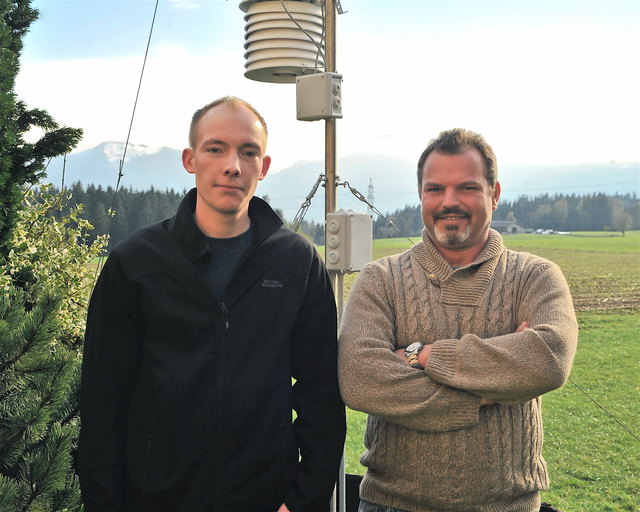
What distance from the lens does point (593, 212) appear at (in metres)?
16.7

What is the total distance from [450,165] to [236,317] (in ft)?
2.29

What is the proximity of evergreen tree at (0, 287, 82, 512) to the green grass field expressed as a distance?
1.86 meters

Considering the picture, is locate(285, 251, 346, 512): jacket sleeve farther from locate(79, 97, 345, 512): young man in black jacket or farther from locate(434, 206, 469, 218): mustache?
locate(434, 206, 469, 218): mustache

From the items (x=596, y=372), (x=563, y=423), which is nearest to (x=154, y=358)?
(x=563, y=423)

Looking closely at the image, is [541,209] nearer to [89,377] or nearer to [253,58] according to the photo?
[253,58]

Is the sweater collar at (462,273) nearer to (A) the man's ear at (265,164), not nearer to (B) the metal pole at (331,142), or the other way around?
(A) the man's ear at (265,164)

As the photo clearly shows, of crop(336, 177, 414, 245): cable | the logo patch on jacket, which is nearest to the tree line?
crop(336, 177, 414, 245): cable

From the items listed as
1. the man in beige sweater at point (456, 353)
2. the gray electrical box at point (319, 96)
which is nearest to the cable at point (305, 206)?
the gray electrical box at point (319, 96)

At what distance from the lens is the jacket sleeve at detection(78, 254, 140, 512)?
5.08ft

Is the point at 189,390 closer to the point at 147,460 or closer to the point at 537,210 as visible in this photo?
the point at 147,460

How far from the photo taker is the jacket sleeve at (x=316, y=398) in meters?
1.61

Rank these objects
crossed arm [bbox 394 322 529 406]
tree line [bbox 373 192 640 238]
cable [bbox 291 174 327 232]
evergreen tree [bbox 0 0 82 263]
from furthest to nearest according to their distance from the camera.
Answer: tree line [bbox 373 192 640 238], cable [bbox 291 174 327 232], evergreen tree [bbox 0 0 82 263], crossed arm [bbox 394 322 529 406]

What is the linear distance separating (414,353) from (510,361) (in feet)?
0.79

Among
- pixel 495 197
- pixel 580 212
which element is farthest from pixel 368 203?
pixel 580 212
